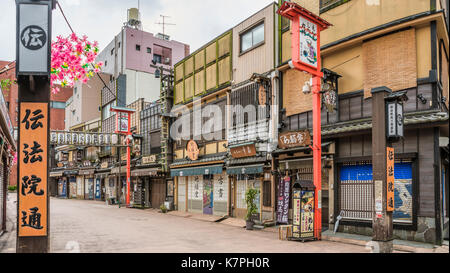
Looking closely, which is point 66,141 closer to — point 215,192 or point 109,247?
point 215,192

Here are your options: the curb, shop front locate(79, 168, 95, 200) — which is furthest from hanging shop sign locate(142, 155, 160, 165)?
the curb

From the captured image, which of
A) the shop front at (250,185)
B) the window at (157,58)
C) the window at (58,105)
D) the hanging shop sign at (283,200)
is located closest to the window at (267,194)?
the shop front at (250,185)

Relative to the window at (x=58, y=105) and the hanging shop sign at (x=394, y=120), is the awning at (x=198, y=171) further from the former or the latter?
the window at (x=58, y=105)

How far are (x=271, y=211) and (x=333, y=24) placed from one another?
899 cm

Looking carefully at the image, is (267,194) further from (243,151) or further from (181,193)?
(181,193)

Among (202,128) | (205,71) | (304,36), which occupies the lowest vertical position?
(202,128)

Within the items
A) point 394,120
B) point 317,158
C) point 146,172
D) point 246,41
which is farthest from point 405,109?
point 146,172

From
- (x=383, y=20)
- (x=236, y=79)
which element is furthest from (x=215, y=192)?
(x=383, y=20)

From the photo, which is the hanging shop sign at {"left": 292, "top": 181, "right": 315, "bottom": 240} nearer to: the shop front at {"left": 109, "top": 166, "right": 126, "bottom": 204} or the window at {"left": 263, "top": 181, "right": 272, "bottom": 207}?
the window at {"left": 263, "top": 181, "right": 272, "bottom": 207}

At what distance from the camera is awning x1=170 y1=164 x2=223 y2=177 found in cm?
2255

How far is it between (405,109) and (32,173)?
11.7 m

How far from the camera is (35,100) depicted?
25.7 feet

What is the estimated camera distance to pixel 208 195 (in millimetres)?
24797

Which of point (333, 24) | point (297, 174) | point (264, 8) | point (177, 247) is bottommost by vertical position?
point (177, 247)
